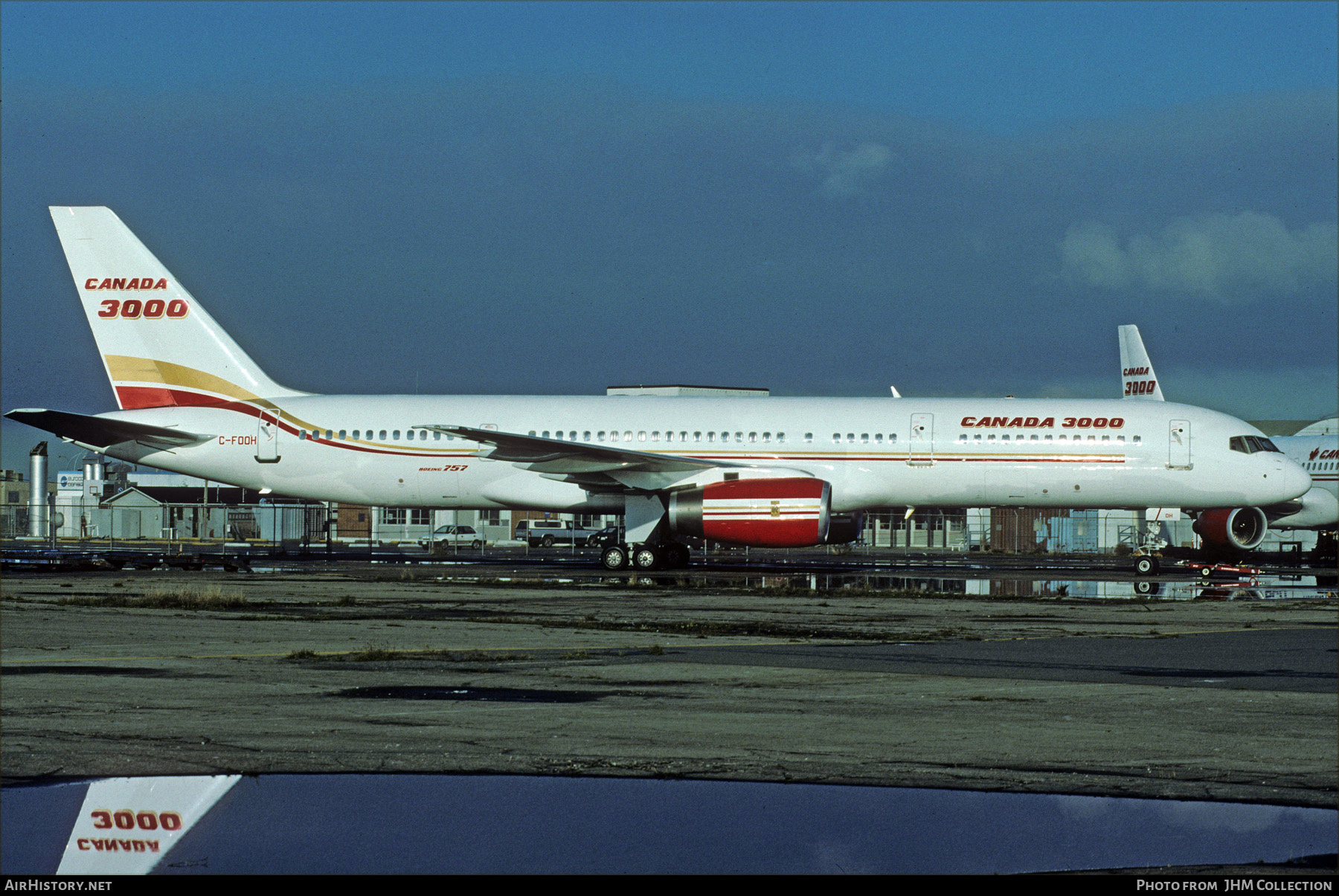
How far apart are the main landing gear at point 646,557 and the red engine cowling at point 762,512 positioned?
176cm

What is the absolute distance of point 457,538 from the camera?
213 ft

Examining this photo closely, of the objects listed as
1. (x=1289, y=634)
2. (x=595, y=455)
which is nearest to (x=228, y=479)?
(x=595, y=455)

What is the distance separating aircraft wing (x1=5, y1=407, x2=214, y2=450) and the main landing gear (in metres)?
9.46

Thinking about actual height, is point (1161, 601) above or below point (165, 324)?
below

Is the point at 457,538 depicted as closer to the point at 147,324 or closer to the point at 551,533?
the point at 551,533

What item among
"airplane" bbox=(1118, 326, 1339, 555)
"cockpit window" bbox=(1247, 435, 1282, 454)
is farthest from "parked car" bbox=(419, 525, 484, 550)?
"cockpit window" bbox=(1247, 435, 1282, 454)

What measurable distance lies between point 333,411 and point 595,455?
679cm

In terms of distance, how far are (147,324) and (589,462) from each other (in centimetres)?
1116

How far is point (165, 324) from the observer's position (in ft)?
103

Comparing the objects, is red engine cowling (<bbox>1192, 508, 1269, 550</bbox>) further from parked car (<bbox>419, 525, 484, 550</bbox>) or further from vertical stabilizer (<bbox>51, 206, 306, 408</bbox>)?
parked car (<bbox>419, 525, 484, 550</bbox>)

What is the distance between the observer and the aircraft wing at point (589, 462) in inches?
1096

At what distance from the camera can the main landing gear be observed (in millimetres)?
29656

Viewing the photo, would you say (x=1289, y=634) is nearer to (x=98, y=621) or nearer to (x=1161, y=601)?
(x=1161, y=601)
